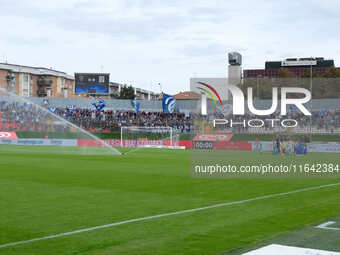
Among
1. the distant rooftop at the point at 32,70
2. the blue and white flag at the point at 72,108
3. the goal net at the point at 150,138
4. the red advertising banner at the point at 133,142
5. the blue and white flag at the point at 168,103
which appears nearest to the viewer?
the red advertising banner at the point at 133,142

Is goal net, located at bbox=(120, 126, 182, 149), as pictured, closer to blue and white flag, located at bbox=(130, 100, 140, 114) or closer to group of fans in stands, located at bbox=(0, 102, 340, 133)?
group of fans in stands, located at bbox=(0, 102, 340, 133)

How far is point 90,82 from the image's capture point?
3401 inches

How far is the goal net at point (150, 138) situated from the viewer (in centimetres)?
5778

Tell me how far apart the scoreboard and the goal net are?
29708mm

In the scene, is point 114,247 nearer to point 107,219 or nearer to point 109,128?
point 107,219

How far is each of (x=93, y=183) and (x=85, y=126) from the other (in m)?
49.1

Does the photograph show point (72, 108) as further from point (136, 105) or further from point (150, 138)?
point (150, 138)

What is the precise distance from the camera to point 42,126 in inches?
2104

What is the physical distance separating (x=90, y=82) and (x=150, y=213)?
7810 cm

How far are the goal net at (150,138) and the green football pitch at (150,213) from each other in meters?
39.6

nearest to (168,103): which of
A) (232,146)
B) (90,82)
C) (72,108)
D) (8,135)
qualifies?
(72,108)

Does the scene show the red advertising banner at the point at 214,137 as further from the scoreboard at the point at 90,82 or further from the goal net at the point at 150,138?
the scoreboard at the point at 90,82

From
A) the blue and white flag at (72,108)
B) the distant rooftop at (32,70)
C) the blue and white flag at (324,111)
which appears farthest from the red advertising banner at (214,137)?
the distant rooftop at (32,70)

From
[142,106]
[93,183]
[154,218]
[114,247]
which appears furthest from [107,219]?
[142,106]
